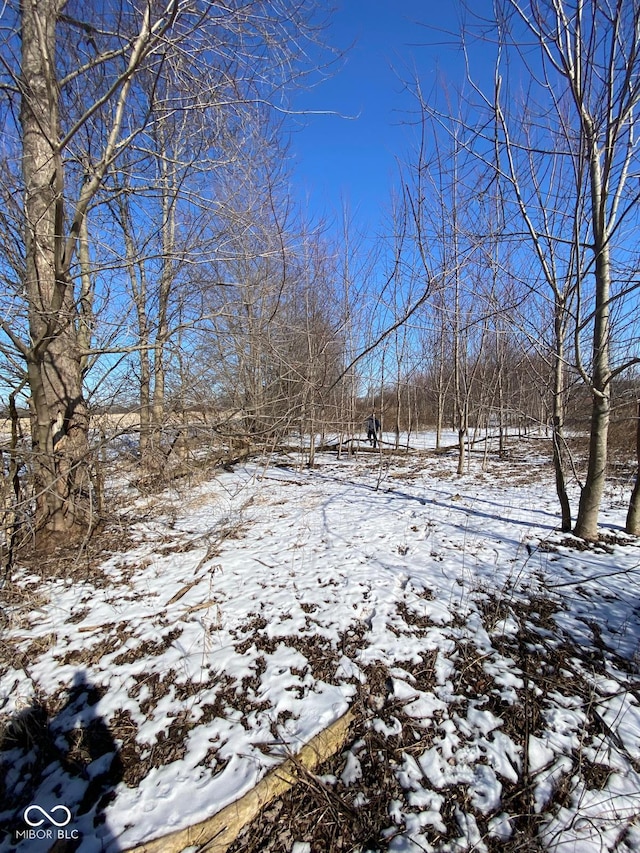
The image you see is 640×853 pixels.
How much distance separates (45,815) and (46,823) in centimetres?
4

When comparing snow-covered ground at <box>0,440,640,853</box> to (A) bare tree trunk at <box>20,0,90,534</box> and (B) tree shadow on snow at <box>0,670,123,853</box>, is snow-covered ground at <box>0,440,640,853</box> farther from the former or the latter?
(A) bare tree trunk at <box>20,0,90,534</box>

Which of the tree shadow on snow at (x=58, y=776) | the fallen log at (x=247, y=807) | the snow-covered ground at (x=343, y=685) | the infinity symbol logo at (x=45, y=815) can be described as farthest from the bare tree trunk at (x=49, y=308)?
the fallen log at (x=247, y=807)

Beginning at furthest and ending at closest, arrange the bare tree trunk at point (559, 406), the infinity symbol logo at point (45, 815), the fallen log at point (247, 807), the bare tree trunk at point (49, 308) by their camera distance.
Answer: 1. the bare tree trunk at point (559, 406)
2. the bare tree trunk at point (49, 308)
3. the infinity symbol logo at point (45, 815)
4. the fallen log at point (247, 807)

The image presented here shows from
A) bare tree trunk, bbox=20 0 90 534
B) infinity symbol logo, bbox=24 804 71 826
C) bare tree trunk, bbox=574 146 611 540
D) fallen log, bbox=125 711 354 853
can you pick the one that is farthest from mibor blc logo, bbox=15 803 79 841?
bare tree trunk, bbox=574 146 611 540

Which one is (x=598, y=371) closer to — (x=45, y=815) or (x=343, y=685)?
(x=343, y=685)

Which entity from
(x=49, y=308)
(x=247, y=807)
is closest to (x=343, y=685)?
(x=247, y=807)

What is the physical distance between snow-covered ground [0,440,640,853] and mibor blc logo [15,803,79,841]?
1 cm

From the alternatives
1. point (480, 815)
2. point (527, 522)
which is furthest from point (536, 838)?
point (527, 522)

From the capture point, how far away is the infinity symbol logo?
1.66 metres

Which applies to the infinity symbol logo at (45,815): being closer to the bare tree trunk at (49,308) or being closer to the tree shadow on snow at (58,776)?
the tree shadow on snow at (58,776)

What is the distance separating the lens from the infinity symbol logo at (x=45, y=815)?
1659mm

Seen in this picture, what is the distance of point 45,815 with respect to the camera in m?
1.69

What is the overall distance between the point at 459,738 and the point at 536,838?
52 cm

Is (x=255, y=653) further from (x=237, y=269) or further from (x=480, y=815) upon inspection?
(x=237, y=269)
